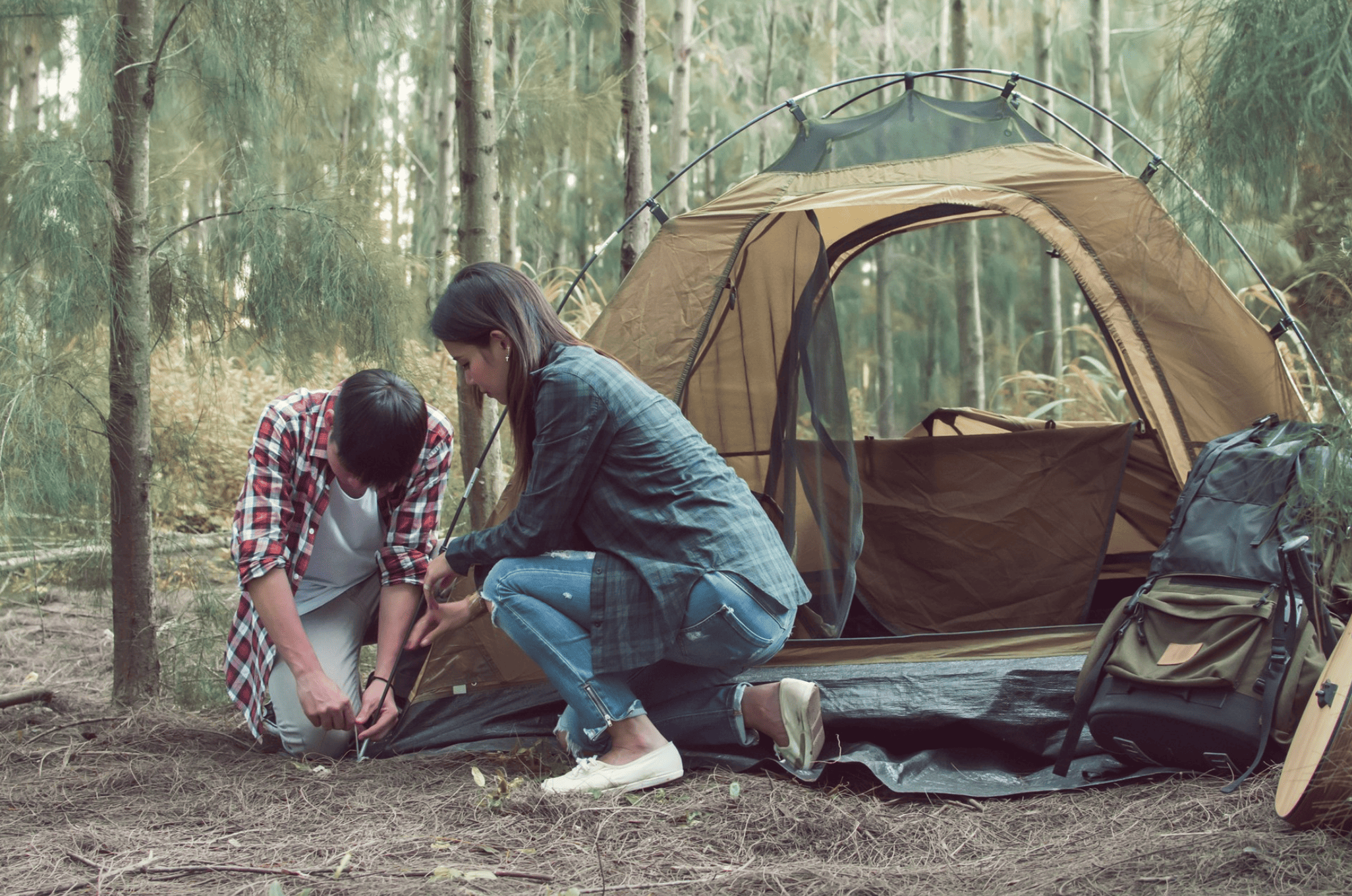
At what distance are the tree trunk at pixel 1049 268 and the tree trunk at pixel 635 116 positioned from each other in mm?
2785

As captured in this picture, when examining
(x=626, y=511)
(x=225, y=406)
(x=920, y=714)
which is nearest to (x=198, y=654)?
(x=626, y=511)

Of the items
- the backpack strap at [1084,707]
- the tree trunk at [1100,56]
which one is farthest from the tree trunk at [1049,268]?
the backpack strap at [1084,707]

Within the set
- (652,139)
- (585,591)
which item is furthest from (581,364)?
(652,139)

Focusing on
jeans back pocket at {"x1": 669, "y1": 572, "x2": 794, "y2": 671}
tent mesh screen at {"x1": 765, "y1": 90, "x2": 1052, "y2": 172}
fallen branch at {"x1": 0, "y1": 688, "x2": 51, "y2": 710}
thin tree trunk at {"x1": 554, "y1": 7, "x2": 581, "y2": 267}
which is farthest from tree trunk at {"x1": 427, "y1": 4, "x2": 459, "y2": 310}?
jeans back pocket at {"x1": 669, "y1": 572, "x2": 794, "y2": 671}

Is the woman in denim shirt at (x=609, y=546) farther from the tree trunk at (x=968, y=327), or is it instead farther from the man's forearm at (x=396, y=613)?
the tree trunk at (x=968, y=327)

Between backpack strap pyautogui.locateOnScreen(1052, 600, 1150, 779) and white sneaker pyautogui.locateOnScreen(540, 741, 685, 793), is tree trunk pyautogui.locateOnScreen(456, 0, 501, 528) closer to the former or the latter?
white sneaker pyautogui.locateOnScreen(540, 741, 685, 793)

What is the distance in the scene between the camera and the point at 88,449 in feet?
8.50

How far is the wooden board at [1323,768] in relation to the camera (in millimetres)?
1604

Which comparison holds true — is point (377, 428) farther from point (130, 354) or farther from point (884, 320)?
point (884, 320)

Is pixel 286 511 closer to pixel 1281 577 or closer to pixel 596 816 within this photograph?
pixel 596 816

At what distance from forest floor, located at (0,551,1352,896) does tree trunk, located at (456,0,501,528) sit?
1317 mm

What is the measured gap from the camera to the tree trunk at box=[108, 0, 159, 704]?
261 centimetres

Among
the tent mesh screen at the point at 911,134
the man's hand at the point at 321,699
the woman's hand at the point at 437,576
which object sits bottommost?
the man's hand at the point at 321,699

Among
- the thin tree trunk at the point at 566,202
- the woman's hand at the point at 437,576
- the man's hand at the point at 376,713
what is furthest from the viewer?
the thin tree trunk at the point at 566,202
